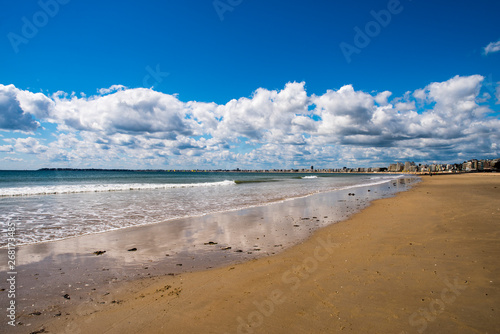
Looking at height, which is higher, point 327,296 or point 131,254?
point 327,296

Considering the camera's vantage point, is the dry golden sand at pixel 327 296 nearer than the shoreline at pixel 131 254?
Yes

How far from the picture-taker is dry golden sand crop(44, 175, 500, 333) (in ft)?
12.6

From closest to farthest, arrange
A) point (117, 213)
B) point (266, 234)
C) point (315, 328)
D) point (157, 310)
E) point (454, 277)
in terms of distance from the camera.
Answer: point (315, 328) → point (157, 310) → point (454, 277) → point (266, 234) → point (117, 213)

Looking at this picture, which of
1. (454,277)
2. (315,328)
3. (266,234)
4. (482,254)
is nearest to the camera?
(315,328)

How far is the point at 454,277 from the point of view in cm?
521

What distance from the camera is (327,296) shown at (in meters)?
4.60

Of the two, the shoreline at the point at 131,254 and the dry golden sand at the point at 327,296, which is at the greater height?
the dry golden sand at the point at 327,296

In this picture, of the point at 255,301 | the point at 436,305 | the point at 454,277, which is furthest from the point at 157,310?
the point at 454,277

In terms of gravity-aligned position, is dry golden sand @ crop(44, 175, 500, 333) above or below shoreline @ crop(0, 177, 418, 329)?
above

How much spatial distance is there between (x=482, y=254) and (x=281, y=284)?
A: 5.54 meters

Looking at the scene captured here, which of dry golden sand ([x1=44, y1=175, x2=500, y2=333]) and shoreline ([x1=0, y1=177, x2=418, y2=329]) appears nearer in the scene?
dry golden sand ([x1=44, y1=175, x2=500, y2=333])

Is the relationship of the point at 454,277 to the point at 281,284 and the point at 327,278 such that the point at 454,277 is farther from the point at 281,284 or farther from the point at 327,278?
the point at 281,284

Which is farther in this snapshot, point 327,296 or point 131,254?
point 131,254

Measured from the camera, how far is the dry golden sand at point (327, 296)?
151 inches
